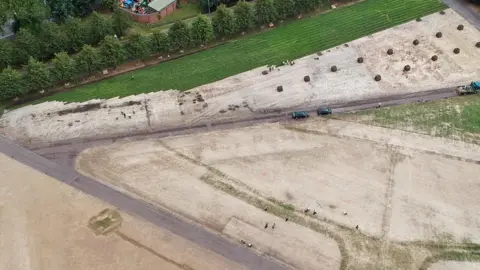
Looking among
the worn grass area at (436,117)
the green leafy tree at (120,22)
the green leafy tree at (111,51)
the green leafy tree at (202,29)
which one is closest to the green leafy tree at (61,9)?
the green leafy tree at (120,22)

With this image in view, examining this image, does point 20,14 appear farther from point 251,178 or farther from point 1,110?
point 251,178

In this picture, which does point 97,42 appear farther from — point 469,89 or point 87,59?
point 469,89

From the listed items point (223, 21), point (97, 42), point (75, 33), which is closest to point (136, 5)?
point (97, 42)

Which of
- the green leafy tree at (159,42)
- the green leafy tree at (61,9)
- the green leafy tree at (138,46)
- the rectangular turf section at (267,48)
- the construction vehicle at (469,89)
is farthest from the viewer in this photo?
the green leafy tree at (61,9)

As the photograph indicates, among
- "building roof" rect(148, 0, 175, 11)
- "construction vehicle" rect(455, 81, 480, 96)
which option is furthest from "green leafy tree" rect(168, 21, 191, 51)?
"construction vehicle" rect(455, 81, 480, 96)

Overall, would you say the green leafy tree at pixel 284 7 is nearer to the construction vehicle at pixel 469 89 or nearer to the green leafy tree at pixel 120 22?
the green leafy tree at pixel 120 22

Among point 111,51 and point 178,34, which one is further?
point 178,34

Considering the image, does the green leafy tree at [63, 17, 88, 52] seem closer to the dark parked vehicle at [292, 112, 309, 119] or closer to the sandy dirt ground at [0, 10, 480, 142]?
the sandy dirt ground at [0, 10, 480, 142]
